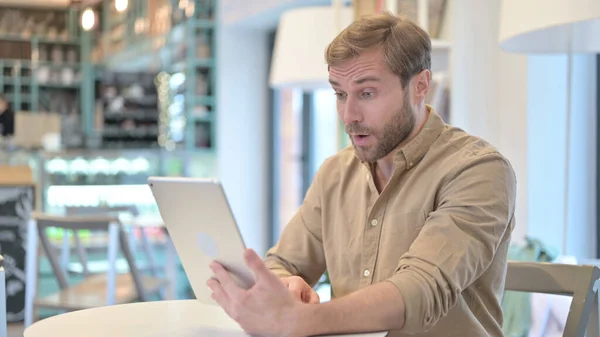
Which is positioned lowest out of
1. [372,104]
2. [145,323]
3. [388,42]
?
[145,323]

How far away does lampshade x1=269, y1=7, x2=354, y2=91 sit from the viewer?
3.74 m

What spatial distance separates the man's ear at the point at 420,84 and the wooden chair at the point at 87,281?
6.29 ft

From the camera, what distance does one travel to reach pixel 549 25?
1913 mm

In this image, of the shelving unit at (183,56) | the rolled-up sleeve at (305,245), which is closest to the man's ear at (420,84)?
the rolled-up sleeve at (305,245)

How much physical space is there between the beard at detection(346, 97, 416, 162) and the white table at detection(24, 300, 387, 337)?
0.42 metres

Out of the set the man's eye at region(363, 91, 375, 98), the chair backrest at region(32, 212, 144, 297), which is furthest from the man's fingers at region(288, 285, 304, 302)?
the chair backrest at region(32, 212, 144, 297)

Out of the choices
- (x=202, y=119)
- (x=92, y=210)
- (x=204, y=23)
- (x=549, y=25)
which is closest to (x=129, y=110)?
(x=202, y=119)

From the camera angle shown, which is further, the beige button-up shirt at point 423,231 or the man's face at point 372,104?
the man's face at point 372,104

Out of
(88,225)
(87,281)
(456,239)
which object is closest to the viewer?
(456,239)

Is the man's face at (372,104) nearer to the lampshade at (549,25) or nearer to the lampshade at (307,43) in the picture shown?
the lampshade at (549,25)

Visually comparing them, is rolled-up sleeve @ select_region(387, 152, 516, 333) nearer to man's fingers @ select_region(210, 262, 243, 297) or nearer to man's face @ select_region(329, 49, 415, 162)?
man's face @ select_region(329, 49, 415, 162)

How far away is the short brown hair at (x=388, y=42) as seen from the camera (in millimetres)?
1469

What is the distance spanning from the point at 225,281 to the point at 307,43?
270cm

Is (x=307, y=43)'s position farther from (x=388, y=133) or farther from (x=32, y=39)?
(x=32, y=39)
